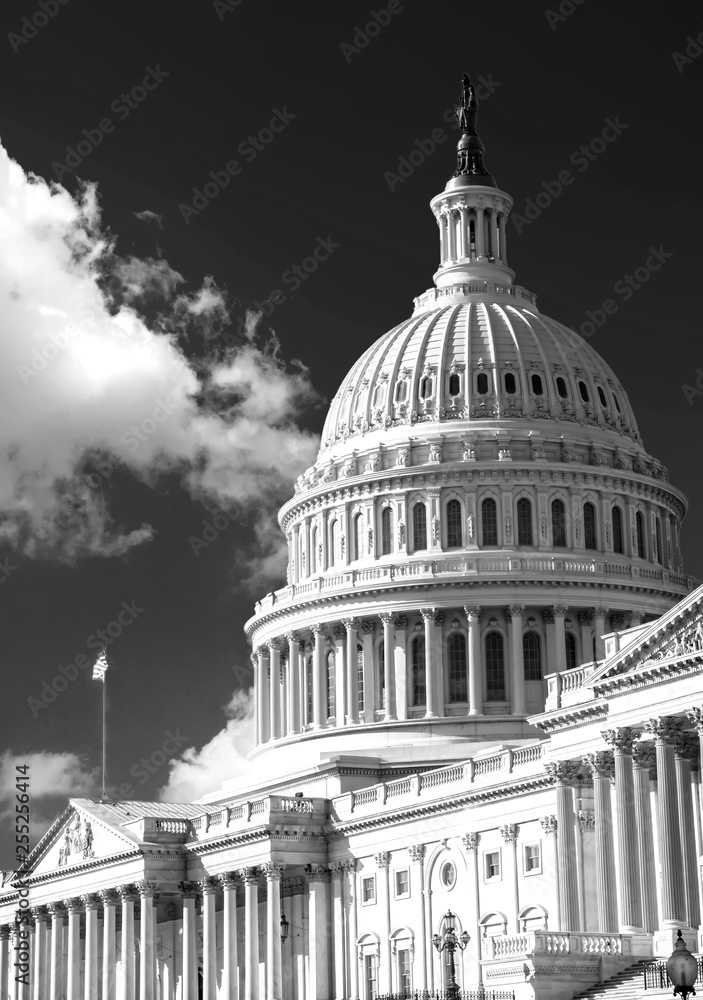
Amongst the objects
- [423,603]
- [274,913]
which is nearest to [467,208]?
[423,603]

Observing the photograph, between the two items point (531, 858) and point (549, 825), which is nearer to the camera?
point (549, 825)

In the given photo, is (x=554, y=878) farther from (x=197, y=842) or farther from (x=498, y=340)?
(x=498, y=340)

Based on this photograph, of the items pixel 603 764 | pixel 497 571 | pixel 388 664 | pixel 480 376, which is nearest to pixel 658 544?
pixel 497 571

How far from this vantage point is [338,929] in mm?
106688

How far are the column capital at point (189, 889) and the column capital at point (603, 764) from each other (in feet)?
133

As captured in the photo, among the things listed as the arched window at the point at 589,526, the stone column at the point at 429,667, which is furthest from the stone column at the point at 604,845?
the arched window at the point at 589,526

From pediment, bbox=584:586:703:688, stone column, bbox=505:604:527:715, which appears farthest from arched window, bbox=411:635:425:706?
pediment, bbox=584:586:703:688

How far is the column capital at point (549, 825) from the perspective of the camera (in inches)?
3548

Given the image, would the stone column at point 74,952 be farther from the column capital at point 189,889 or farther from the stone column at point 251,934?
the stone column at point 251,934

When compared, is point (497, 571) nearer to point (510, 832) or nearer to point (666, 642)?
point (510, 832)

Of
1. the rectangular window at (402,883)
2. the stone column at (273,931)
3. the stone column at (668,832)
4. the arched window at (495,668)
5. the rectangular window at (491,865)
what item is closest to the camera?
the stone column at (668,832)

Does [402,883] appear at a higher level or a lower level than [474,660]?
lower

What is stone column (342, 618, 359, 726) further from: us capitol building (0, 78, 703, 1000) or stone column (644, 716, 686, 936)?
stone column (644, 716, 686, 936)

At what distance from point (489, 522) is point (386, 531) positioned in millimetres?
7106
